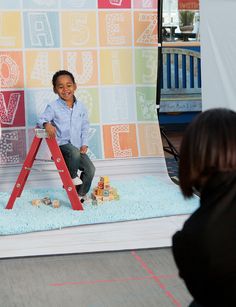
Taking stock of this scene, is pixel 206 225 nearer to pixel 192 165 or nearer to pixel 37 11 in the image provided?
pixel 192 165

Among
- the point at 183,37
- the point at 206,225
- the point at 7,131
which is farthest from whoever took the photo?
the point at 183,37

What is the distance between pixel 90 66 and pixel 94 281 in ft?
9.19

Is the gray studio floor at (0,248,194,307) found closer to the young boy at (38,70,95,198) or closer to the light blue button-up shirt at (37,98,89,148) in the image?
the young boy at (38,70,95,198)

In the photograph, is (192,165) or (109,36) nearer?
(192,165)

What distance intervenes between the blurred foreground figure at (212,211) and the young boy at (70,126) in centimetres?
341

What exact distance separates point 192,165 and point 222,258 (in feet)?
0.81

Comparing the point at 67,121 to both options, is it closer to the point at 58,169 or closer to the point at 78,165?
the point at 78,165

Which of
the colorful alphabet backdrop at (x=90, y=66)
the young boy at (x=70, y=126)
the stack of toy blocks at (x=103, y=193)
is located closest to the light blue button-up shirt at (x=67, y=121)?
the young boy at (x=70, y=126)

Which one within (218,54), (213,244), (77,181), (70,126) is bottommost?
(77,181)

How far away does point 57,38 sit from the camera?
582cm

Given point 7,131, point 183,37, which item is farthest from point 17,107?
point 183,37

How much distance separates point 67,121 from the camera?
5.23 m

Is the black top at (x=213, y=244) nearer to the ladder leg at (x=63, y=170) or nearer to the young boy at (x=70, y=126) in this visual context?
the ladder leg at (x=63, y=170)

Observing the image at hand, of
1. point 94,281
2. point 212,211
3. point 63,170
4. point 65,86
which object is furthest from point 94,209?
point 212,211
